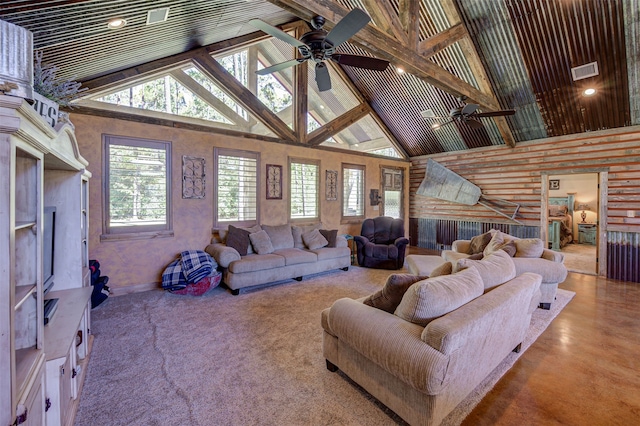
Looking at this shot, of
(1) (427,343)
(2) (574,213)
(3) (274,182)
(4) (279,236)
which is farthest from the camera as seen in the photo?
(2) (574,213)

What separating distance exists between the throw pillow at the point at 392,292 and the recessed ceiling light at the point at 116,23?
3.34m

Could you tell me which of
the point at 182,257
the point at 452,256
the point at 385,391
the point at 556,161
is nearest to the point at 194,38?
the point at 182,257

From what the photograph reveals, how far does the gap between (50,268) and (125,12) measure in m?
2.33

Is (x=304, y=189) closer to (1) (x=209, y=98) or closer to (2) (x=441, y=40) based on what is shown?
(1) (x=209, y=98)

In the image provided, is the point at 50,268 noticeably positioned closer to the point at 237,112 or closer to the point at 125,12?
the point at 125,12

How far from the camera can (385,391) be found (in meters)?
1.86

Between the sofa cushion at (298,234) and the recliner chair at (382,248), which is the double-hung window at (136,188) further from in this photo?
the recliner chair at (382,248)

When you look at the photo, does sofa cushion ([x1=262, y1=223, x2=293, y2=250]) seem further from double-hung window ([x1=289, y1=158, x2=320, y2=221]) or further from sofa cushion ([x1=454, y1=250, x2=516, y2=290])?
sofa cushion ([x1=454, y1=250, x2=516, y2=290])

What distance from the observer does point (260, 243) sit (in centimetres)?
496

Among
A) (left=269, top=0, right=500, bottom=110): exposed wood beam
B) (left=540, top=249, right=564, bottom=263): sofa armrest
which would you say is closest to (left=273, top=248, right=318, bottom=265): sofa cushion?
(left=269, top=0, right=500, bottom=110): exposed wood beam

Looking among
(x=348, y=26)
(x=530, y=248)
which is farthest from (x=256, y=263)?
(x=530, y=248)

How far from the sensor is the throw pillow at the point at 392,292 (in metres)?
2.02

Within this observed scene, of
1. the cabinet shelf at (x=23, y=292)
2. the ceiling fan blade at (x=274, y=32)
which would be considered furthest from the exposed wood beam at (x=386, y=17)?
the cabinet shelf at (x=23, y=292)

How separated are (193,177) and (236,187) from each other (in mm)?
791
